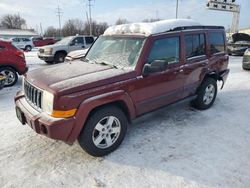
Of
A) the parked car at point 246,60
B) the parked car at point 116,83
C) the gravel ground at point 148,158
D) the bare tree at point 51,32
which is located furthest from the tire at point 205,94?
the bare tree at point 51,32

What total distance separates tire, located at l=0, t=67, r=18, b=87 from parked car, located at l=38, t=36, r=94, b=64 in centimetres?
538

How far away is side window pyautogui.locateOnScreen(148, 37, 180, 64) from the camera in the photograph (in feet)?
12.5

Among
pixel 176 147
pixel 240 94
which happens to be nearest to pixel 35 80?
pixel 176 147

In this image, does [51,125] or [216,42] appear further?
[216,42]

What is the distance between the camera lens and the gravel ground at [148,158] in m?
2.92

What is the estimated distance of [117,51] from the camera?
4.02 meters

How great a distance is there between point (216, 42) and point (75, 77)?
363cm

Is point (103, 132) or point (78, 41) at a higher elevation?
point (78, 41)

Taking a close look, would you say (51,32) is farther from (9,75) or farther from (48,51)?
(9,75)

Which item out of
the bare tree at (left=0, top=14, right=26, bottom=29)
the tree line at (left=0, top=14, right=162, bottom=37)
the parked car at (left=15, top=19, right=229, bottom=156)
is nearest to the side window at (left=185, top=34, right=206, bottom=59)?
the parked car at (left=15, top=19, right=229, bottom=156)

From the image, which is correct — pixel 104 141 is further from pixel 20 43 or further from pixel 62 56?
pixel 20 43

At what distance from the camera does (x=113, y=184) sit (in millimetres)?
2855

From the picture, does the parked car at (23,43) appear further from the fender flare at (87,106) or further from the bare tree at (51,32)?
the bare tree at (51,32)

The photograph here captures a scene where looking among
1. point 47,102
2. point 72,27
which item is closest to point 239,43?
point 47,102
